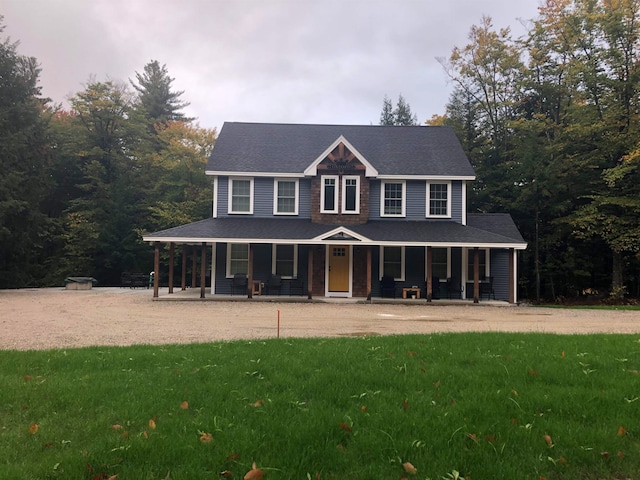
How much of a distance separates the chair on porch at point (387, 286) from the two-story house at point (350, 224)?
1.8 inches

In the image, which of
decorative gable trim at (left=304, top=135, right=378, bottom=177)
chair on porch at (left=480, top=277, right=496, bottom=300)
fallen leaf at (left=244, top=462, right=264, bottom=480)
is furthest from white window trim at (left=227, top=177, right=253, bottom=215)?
fallen leaf at (left=244, top=462, right=264, bottom=480)

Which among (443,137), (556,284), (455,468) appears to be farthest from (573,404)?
(556,284)

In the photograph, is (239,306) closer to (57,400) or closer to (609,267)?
(57,400)

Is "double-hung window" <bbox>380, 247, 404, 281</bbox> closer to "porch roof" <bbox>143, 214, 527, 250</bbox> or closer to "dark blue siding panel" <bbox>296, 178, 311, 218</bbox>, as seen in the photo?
"porch roof" <bbox>143, 214, 527, 250</bbox>

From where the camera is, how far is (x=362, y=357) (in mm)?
6500

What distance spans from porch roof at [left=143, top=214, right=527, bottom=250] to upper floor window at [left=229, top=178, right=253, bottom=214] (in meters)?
0.60

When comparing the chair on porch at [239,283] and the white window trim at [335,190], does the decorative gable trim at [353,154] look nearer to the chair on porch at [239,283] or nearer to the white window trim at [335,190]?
the white window trim at [335,190]

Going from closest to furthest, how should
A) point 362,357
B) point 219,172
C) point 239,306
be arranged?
1. point 362,357
2. point 239,306
3. point 219,172

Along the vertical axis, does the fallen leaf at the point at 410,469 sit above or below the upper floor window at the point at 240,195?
below

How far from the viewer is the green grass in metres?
3.46

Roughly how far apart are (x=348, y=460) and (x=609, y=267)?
27.3 meters

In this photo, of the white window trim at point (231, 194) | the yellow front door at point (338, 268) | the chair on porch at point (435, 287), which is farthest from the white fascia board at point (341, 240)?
the white window trim at point (231, 194)

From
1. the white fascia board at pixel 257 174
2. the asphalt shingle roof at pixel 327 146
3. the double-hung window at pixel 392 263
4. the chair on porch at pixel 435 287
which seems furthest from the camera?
the asphalt shingle roof at pixel 327 146

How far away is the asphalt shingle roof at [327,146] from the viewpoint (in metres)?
22.1
